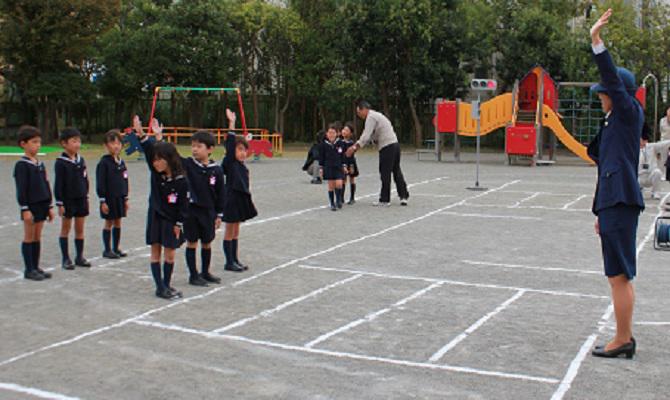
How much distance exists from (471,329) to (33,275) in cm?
475

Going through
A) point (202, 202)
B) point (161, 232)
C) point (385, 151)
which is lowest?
point (161, 232)

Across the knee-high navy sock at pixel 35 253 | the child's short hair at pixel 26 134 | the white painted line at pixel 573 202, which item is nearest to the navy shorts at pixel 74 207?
the knee-high navy sock at pixel 35 253

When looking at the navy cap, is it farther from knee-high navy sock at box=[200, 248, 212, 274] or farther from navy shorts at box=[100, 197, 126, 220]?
navy shorts at box=[100, 197, 126, 220]

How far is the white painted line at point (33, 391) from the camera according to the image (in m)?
5.39

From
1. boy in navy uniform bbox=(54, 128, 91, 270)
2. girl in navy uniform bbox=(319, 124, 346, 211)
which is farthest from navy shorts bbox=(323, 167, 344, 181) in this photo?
boy in navy uniform bbox=(54, 128, 91, 270)

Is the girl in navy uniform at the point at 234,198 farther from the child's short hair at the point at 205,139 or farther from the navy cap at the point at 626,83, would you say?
the navy cap at the point at 626,83

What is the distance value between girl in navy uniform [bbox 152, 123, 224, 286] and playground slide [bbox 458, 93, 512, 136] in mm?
20289

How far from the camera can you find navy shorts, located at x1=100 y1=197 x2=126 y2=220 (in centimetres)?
1012

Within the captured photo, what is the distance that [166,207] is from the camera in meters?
8.12

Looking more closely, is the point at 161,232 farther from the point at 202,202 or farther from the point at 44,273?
the point at 44,273

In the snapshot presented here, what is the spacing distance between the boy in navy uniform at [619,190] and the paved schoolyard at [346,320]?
1.42 ft

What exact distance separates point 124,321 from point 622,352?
4070mm

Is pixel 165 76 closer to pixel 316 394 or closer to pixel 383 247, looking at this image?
pixel 383 247

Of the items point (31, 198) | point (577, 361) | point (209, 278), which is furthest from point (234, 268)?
point (577, 361)
